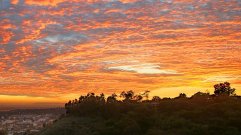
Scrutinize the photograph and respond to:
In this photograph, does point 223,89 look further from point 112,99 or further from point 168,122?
point 168,122

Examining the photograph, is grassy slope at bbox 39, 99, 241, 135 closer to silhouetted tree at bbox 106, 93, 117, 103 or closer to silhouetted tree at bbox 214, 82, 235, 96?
silhouetted tree at bbox 106, 93, 117, 103

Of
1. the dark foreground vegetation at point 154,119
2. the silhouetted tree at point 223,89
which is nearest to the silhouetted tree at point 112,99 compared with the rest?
the dark foreground vegetation at point 154,119

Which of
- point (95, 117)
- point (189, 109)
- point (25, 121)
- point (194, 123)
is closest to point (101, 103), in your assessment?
point (95, 117)

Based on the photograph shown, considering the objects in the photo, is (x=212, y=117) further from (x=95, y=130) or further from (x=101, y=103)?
(x=101, y=103)

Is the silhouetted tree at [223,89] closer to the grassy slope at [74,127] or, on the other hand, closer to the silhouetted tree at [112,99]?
the silhouetted tree at [112,99]

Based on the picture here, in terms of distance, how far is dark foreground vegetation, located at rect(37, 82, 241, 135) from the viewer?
2119 inches

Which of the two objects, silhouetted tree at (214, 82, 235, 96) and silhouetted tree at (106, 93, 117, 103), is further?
silhouetted tree at (214, 82, 235, 96)

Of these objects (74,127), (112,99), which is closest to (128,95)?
(112,99)

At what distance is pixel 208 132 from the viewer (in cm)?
5197

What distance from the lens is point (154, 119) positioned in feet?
205

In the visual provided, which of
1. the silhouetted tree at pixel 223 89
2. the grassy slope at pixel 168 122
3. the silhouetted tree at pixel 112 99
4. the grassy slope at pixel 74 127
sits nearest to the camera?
the grassy slope at pixel 168 122

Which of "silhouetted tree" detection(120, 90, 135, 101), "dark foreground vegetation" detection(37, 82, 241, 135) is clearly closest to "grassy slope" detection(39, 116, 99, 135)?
"dark foreground vegetation" detection(37, 82, 241, 135)

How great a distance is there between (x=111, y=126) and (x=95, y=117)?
8.72m

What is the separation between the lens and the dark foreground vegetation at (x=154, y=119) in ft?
177
